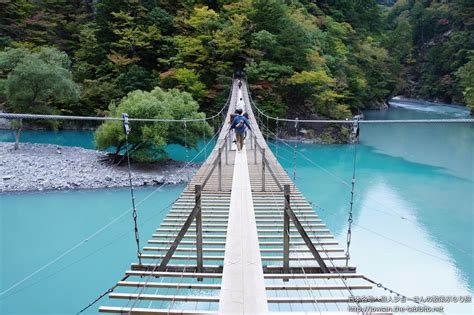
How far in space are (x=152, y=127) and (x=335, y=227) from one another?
4.66 m

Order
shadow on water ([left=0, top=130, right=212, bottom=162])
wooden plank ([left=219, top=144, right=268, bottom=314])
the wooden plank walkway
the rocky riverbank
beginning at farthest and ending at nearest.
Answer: shadow on water ([left=0, top=130, right=212, bottom=162])
the rocky riverbank
the wooden plank walkway
wooden plank ([left=219, top=144, right=268, bottom=314])

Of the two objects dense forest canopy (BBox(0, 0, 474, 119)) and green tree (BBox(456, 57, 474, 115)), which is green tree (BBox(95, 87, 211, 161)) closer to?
dense forest canopy (BBox(0, 0, 474, 119))

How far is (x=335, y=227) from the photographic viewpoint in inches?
256

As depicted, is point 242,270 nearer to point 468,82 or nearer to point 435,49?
point 468,82

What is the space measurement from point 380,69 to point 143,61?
39.0 ft

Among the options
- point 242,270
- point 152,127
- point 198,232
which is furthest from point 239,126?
point 152,127

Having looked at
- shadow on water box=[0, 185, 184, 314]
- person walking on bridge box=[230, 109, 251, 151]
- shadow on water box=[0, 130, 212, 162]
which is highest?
person walking on bridge box=[230, 109, 251, 151]

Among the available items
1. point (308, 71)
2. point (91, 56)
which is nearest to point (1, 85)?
point (91, 56)

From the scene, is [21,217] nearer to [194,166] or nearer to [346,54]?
[194,166]

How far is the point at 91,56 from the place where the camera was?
1468 cm

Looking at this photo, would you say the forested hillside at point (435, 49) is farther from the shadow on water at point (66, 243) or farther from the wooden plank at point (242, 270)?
the wooden plank at point (242, 270)

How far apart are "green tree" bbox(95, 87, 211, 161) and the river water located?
125cm

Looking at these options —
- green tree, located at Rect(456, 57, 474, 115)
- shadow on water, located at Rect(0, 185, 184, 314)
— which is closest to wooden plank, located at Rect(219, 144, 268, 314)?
shadow on water, located at Rect(0, 185, 184, 314)

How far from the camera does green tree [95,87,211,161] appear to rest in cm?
835
